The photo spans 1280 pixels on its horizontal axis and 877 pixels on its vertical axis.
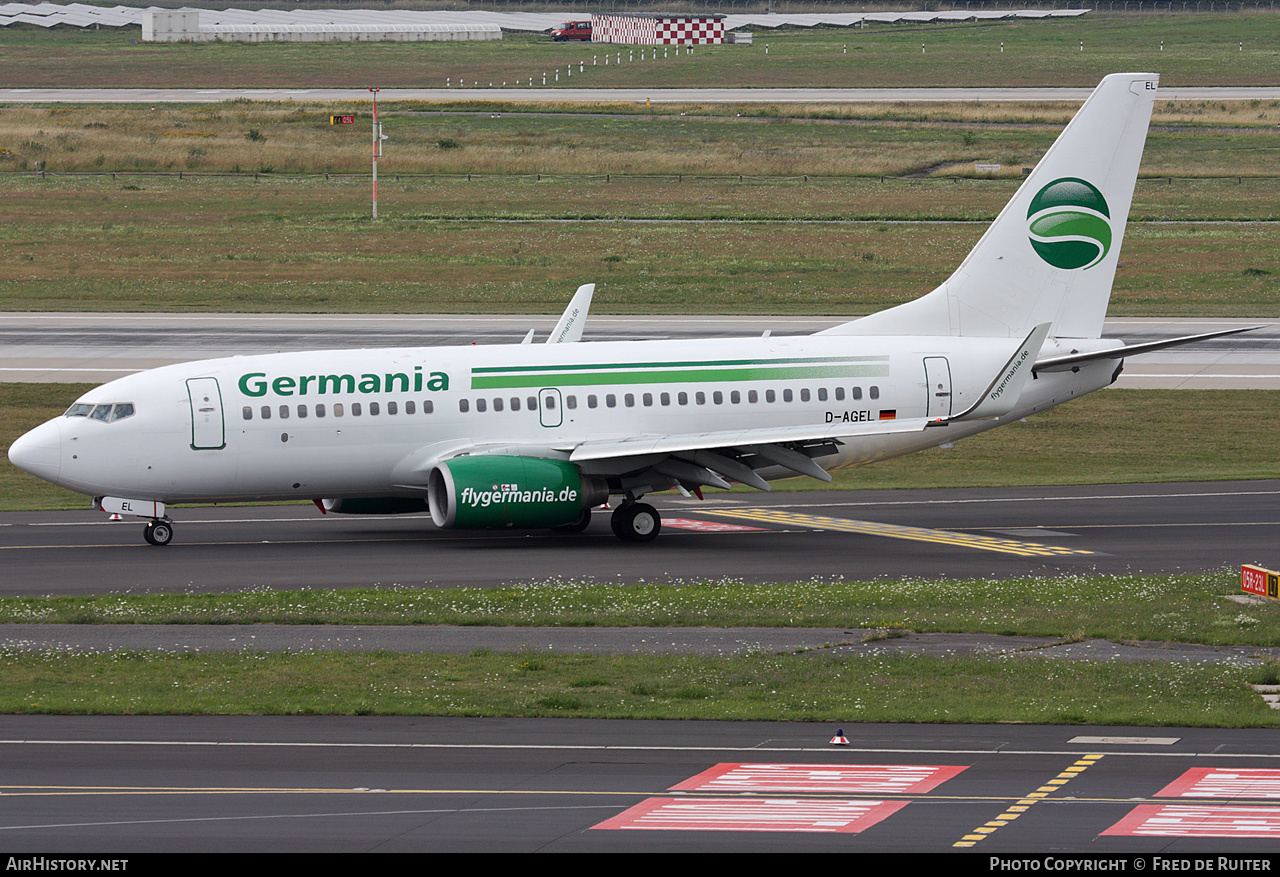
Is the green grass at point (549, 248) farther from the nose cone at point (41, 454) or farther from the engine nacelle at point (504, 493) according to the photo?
the nose cone at point (41, 454)

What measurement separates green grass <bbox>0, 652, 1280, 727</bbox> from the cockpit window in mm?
10955

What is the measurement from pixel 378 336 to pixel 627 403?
29027 millimetres

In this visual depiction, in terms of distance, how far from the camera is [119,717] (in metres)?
22.9

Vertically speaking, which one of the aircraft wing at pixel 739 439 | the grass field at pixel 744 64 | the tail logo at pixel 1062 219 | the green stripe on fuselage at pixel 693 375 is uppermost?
the grass field at pixel 744 64

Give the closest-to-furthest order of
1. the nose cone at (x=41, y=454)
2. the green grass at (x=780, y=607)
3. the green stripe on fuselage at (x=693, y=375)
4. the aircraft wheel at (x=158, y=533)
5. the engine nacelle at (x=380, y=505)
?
the green grass at (x=780, y=607)
the nose cone at (x=41, y=454)
the aircraft wheel at (x=158, y=533)
the green stripe on fuselage at (x=693, y=375)
the engine nacelle at (x=380, y=505)

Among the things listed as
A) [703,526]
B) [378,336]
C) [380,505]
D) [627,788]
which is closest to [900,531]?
[703,526]

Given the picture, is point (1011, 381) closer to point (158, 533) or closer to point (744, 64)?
point (158, 533)

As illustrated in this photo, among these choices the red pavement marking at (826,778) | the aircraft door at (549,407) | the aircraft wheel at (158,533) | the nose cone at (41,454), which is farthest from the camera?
the aircraft door at (549,407)

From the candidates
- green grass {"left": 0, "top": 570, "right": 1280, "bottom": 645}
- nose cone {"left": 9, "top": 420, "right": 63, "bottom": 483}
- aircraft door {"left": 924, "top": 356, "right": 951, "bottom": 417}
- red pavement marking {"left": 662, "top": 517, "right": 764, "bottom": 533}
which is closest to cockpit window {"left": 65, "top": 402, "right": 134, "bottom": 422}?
nose cone {"left": 9, "top": 420, "right": 63, "bottom": 483}

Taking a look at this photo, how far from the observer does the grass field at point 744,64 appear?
551 ft

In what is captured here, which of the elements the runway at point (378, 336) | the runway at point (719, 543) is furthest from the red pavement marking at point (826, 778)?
the runway at point (378, 336)

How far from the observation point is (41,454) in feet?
118

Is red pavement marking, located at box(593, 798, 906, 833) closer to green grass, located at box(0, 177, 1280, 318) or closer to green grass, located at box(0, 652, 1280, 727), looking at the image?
green grass, located at box(0, 652, 1280, 727)

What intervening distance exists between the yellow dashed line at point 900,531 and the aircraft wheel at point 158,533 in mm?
13374
